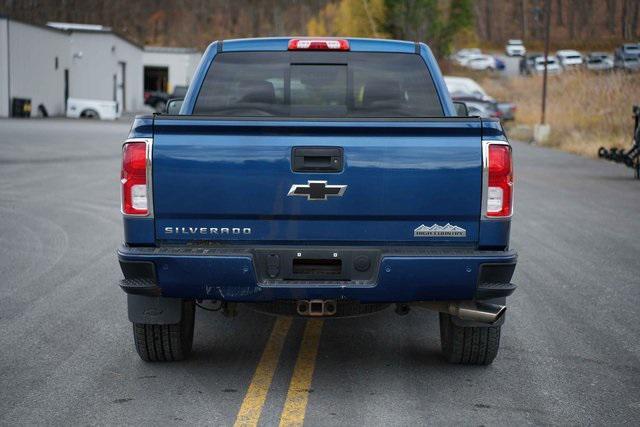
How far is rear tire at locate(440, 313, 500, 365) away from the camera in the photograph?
21.0 feet

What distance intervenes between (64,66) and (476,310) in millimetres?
55519

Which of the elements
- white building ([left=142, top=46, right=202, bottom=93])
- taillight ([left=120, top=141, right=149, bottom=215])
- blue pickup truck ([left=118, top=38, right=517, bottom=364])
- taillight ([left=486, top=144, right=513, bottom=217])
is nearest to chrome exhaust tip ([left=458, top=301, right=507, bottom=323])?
blue pickup truck ([left=118, top=38, right=517, bottom=364])

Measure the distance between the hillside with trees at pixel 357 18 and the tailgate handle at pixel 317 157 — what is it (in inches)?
2649

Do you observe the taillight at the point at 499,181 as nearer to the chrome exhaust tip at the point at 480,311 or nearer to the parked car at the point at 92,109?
the chrome exhaust tip at the point at 480,311

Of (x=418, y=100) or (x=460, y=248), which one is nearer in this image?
(x=460, y=248)

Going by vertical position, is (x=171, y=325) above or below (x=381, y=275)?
below

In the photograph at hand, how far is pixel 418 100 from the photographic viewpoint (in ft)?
24.6

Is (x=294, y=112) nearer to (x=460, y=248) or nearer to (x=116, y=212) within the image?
(x=460, y=248)

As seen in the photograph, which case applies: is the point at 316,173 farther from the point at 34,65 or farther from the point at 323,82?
the point at 34,65

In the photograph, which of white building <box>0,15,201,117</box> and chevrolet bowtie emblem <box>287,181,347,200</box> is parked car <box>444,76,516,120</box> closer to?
white building <box>0,15,201,117</box>

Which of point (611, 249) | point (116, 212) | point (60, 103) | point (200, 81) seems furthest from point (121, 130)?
point (200, 81)

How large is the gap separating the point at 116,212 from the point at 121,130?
27898mm

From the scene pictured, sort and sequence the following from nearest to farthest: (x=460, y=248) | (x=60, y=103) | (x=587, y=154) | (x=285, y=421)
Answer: (x=285, y=421)
(x=460, y=248)
(x=587, y=154)
(x=60, y=103)

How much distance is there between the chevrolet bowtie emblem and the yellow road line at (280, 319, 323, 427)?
1.13 meters
